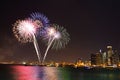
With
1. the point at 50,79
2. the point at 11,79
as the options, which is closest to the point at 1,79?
the point at 11,79

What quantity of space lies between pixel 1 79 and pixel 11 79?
4029mm

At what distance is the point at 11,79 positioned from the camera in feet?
388

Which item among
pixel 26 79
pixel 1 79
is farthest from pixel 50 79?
pixel 1 79

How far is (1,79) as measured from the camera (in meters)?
116

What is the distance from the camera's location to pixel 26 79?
112188 millimetres

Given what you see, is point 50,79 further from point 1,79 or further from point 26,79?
point 1,79

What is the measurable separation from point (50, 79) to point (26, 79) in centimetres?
920

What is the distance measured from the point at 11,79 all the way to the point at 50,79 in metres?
15.1

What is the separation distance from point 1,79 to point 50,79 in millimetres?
18207

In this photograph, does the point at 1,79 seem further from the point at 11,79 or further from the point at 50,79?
the point at 50,79

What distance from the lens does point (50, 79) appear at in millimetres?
115688
